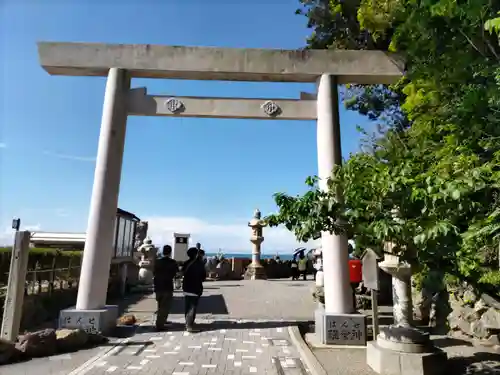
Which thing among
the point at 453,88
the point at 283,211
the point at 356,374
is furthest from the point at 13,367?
the point at 453,88

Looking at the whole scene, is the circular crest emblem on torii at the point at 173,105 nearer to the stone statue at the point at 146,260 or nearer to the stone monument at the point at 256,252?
the stone statue at the point at 146,260

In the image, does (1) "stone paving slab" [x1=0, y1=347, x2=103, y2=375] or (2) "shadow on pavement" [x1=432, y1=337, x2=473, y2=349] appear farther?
(2) "shadow on pavement" [x1=432, y1=337, x2=473, y2=349]

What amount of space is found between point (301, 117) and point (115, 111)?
395 centimetres

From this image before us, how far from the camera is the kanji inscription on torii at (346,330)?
6891 mm

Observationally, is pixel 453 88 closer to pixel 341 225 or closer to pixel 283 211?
pixel 341 225

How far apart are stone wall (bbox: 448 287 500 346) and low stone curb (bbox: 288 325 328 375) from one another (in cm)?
346

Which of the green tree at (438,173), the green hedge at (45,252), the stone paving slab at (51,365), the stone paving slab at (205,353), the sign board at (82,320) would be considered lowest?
the stone paving slab at (51,365)

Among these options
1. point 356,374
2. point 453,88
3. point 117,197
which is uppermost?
point 453,88

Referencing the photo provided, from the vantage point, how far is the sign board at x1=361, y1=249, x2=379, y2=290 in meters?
5.89

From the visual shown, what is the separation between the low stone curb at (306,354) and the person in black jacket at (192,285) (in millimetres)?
1984

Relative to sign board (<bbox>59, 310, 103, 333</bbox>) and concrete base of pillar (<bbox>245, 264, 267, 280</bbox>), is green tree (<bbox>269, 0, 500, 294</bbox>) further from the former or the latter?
concrete base of pillar (<bbox>245, 264, 267, 280</bbox>)

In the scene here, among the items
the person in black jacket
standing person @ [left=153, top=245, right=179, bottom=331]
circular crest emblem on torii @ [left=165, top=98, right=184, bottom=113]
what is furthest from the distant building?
circular crest emblem on torii @ [left=165, top=98, right=184, bottom=113]

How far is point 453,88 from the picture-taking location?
5.87m

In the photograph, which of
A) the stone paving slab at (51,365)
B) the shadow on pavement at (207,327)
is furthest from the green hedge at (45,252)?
the stone paving slab at (51,365)
